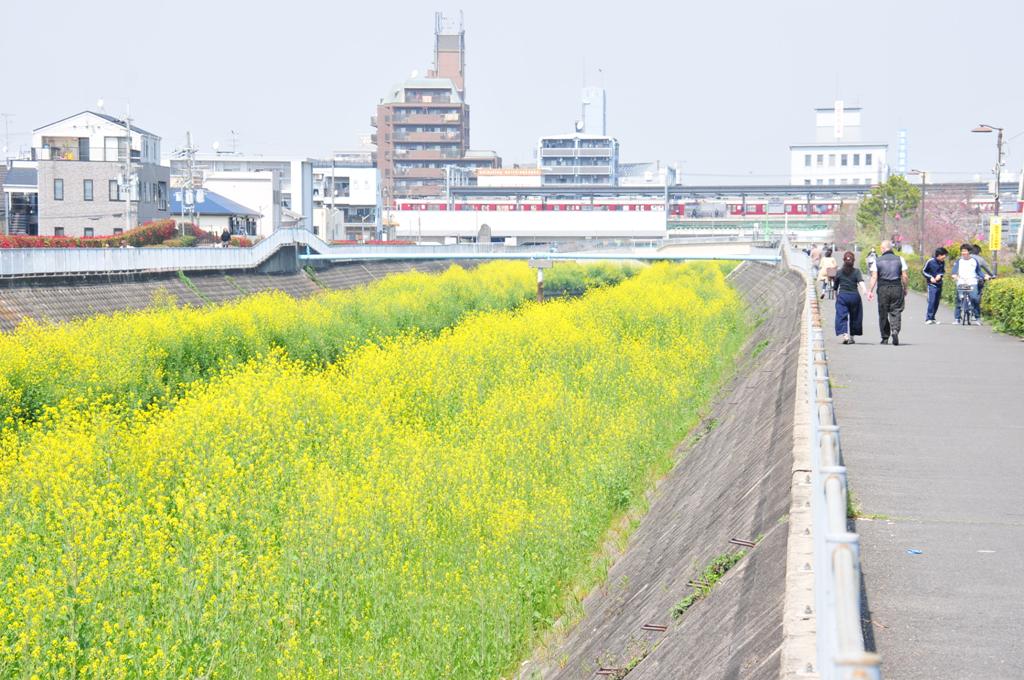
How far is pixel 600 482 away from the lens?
49.9 ft

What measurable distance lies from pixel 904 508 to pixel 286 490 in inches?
350

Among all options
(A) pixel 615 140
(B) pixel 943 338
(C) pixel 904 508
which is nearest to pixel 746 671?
(C) pixel 904 508

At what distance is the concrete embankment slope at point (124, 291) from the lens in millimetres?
31203

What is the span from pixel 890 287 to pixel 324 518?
32.3ft

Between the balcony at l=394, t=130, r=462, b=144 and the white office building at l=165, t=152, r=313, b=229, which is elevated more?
the balcony at l=394, t=130, r=462, b=144

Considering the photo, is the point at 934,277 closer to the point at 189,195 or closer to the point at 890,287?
the point at 890,287

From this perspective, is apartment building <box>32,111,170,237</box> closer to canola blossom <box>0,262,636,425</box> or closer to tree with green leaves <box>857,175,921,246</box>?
canola blossom <box>0,262,636,425</box>

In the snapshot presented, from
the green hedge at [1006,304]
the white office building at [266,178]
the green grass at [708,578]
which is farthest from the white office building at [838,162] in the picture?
the green grass at [708,578]

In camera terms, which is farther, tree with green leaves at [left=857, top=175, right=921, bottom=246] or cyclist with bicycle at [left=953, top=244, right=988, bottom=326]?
tree with green leaves at [left=857, top=175, right=921, bottom=246]

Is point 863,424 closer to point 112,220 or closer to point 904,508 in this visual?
point 904,508

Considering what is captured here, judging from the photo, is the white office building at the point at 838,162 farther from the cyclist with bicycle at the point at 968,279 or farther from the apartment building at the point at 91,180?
the cyclist with bicycle at the point at 968,279

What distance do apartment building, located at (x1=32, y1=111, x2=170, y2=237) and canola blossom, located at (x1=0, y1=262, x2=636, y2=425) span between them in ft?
71.0

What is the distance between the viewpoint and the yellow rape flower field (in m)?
10.7

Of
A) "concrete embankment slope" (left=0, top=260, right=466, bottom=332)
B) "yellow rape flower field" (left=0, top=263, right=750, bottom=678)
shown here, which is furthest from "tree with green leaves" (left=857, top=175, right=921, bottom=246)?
"yellow rape flower field" (left=0, top=263, right=750, bottom=678)
